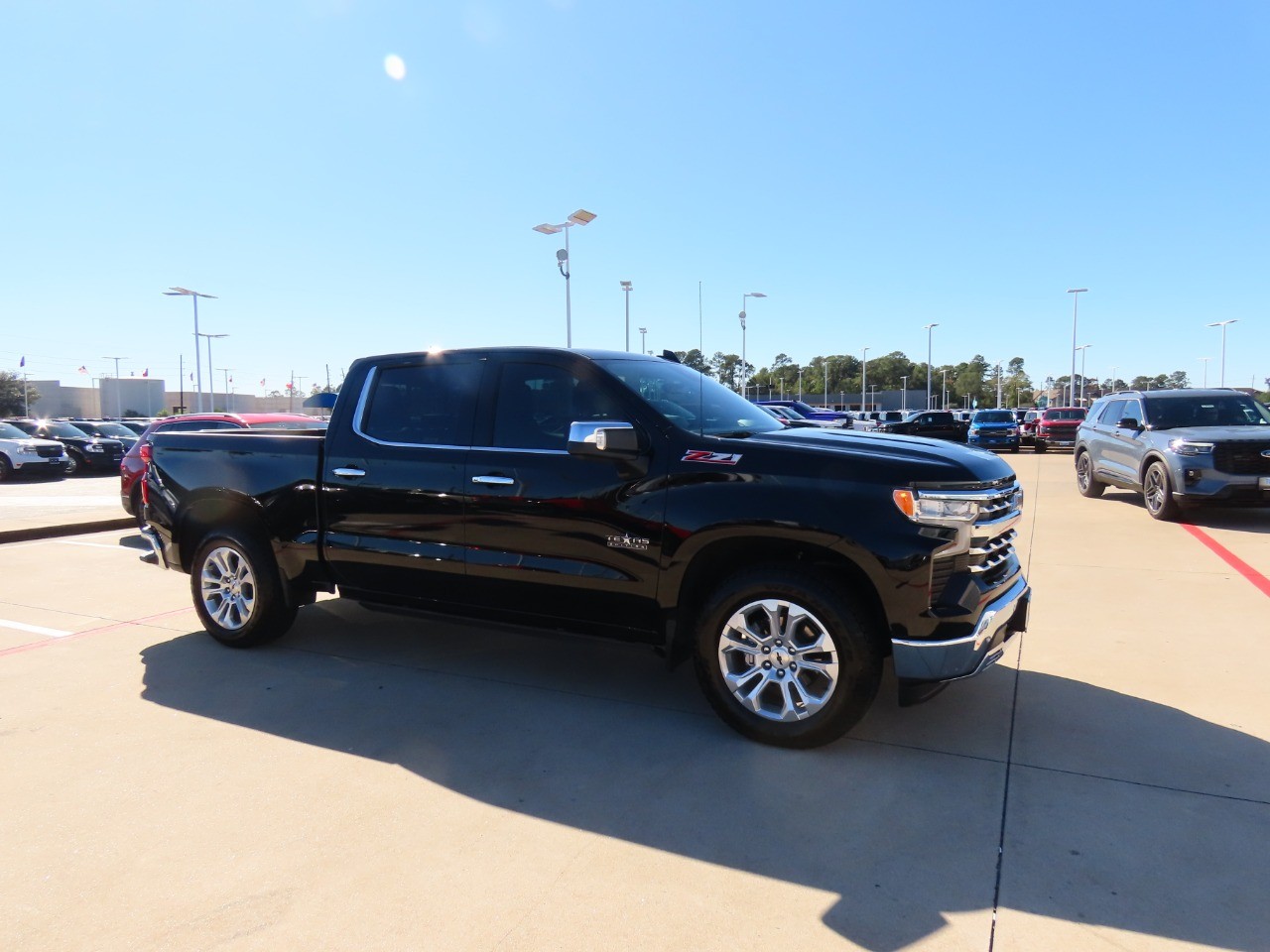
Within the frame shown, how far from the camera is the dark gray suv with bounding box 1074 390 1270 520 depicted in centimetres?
1000

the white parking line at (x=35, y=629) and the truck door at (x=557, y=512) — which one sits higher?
the truck door at (x=557, y=512)

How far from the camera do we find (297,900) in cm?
279

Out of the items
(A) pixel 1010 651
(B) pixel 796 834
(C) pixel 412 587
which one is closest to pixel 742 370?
(A) pixel 1010 651

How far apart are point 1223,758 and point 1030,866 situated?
1.46 m

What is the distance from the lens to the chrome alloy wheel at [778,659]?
3797 millimetres

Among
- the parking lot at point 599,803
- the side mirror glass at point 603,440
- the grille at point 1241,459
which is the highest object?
the side mirror glass at point 603,440

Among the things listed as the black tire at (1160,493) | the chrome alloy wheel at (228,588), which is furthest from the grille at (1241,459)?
the chrome alloy wheel at (228,588)

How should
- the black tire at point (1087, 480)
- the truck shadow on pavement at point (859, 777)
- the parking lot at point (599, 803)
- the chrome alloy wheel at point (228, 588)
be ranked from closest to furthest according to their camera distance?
the parking lot at point (599, 803) < the truck shadow on pavement at point (859, 777) < the chrome alloy wheel at point (228, 588) < the black tire at point (1087, 480)

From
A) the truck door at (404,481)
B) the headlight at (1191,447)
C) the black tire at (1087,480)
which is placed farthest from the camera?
the black tire at (1087,480)

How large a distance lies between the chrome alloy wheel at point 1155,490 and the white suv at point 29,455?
24.6 metres

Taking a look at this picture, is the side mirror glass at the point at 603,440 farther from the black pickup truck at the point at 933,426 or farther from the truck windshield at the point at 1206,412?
the black pickup truck at the point at 933,426

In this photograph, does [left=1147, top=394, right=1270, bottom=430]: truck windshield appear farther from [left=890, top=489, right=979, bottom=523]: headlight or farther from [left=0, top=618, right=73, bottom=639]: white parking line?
[left=0, top=618, right=73, bottom=639]: white parking line

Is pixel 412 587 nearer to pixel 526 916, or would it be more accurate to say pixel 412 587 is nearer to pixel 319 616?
pixel 319 616

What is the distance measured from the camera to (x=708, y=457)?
400 centimetres
